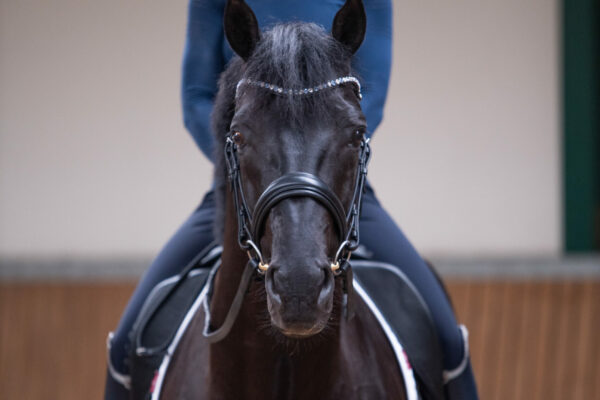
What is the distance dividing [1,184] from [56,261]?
2.21ft

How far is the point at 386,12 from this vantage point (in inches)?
84.0

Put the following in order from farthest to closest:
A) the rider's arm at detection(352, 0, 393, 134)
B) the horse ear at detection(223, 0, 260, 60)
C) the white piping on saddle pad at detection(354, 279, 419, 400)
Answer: the rider's arm at detection(352, 0, 393, 134) < the white piping on saddle pad at detection(354, 279, 419, 400) < the horse ear at detection(223, 0, 260, 60)

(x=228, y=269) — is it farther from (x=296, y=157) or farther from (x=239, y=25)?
(x=239, y=25)

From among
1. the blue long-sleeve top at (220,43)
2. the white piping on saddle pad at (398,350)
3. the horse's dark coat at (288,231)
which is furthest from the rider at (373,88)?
the horse's dark coat at (288,231)

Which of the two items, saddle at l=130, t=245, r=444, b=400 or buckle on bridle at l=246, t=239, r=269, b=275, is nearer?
buckle on bridle at l=246, t=239, r=269, b=275

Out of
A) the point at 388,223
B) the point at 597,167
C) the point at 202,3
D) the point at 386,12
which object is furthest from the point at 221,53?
the point at 597,167

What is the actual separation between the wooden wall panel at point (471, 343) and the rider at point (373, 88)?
8.29 ft

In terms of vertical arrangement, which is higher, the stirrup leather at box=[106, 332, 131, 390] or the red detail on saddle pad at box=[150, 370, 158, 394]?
the red detail on saddle pad at box=[150, 370, 158, 394]

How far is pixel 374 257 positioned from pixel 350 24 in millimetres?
698

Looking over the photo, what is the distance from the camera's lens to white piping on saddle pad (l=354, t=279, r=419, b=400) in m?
1.79

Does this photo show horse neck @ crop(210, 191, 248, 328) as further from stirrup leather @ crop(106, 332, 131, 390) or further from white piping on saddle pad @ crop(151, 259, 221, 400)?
stirrup leather @ crop(106, 332, 131, 390)

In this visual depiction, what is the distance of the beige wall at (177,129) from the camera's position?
196 inches

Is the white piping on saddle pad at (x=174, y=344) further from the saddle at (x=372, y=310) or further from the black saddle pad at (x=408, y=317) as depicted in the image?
the black saddle pad at (x=408, y=317)

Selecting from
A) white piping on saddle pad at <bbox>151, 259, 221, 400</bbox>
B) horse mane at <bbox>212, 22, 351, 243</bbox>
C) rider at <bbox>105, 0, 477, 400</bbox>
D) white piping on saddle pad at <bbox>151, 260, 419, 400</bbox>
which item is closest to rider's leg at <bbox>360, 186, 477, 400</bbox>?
rider at <bbox>105, 0, 477, 400</bbox>
